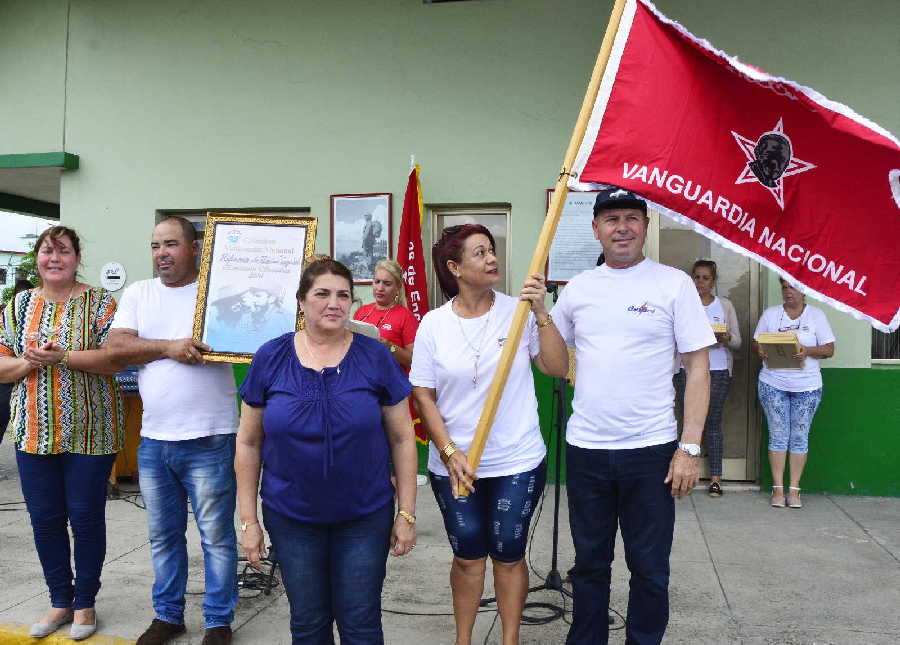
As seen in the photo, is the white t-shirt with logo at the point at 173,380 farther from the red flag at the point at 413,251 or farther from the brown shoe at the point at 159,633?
the red flag at the point at 413,251

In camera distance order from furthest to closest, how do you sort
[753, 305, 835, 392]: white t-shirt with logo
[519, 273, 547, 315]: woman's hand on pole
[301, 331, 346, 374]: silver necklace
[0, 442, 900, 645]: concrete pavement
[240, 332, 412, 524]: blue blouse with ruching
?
[753, 305, 835, 392]: white t-shirt with logo < [0, 442, 900, 645]: concrete pavement < [519, 273, 547, 315]: woman's hand on pole < [301, 331, 346, 374]: silver necklace < [240, 332, 412, 524]: blue blouse with ruching

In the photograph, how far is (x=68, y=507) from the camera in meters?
3.88

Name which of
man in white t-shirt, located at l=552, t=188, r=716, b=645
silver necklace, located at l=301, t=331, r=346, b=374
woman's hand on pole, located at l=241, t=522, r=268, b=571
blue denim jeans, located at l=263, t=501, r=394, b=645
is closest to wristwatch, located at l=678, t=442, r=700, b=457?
man in white t-shirt, located at l=552, t=188, r=716, b=645

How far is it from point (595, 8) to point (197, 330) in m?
5.27

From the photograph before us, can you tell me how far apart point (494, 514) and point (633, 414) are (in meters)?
0.71

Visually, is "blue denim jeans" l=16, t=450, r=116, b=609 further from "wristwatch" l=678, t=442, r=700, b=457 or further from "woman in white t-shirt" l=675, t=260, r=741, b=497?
"woman in white t-shirt" l=675, t=260, r=741, b=497

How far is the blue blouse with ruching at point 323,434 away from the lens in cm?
275

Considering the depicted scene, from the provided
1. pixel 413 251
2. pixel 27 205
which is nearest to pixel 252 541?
pixel 413 251

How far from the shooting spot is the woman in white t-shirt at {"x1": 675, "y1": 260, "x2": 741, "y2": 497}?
7.03m

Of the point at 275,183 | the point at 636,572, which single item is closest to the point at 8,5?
the point at 275,183

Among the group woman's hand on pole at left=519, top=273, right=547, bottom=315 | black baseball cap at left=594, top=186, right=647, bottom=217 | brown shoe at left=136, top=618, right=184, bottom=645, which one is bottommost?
brown shoe at left=136, top=618, right=184, bottom=645

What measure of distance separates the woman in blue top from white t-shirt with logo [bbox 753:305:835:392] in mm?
4763

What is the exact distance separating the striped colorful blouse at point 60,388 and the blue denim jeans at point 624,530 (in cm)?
232

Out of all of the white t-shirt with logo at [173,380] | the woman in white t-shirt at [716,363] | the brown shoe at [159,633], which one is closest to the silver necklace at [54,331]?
the white t-shirt with logo at [173,380]
